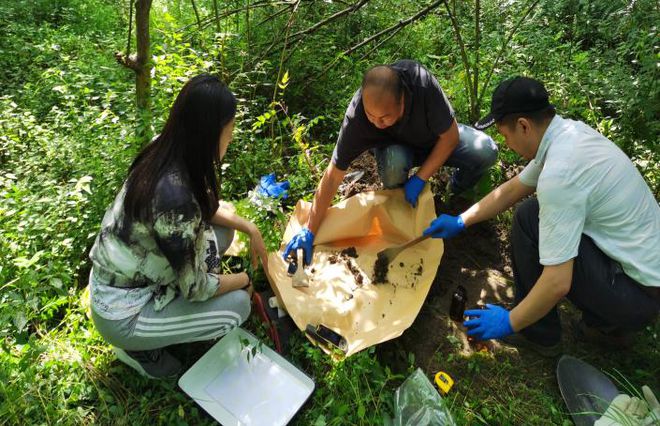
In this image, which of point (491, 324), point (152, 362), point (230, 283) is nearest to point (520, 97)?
point (491, 324)

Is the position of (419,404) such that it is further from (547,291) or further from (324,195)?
(324,195)

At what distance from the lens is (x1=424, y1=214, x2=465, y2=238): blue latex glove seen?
2385 millimetres

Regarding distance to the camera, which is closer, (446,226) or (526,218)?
(526,218)

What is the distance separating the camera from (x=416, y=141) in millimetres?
2646

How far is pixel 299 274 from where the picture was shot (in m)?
2.47

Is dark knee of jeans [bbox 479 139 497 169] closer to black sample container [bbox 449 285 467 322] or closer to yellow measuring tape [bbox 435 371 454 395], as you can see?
black sample container [bbox 449 285 467 322]

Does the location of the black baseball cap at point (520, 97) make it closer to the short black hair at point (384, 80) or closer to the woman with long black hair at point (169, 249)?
the short black hair at point (384, 80)

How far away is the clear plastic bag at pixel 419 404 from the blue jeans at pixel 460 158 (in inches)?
49.6

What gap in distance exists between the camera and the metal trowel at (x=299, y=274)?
7.98 ft

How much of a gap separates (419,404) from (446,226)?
986 mm

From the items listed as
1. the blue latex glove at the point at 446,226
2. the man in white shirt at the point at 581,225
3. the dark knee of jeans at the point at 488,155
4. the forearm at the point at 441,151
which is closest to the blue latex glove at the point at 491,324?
the man in white shirt at the point at 581,225

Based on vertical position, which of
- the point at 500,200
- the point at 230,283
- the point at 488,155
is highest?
the point at 488,155

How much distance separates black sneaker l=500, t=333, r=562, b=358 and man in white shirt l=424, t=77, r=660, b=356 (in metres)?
0.13

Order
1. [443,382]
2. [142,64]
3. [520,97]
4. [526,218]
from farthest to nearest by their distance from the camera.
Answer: [142,64] < [526,218] < [443,382] < [520,97]
